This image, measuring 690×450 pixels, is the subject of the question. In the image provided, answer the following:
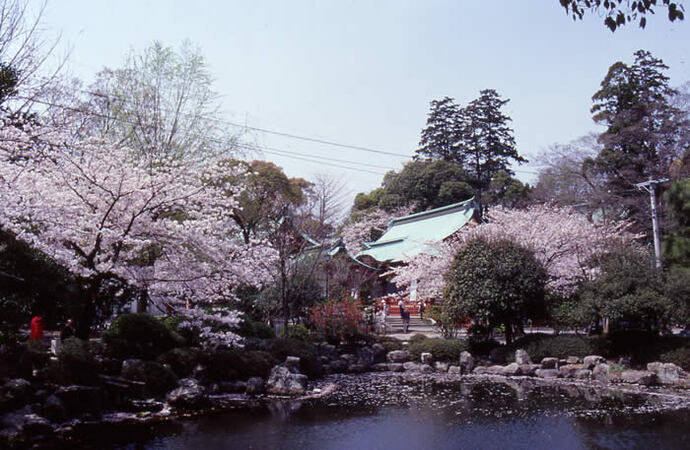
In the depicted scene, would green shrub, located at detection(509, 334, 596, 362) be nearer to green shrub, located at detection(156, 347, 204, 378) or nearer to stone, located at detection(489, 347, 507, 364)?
stone, located at detection(489, 347, 507, 364)

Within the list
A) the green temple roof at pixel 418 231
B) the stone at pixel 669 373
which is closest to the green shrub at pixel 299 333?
the stone at pixel 669 373

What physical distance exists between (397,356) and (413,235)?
14.5 meters

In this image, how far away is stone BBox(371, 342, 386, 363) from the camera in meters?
16.3

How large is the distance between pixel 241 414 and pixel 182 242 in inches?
Result: 136

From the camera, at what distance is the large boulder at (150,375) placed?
9.87m

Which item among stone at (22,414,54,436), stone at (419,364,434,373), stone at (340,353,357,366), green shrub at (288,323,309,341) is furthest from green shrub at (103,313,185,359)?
stone at (419,364,434,373)

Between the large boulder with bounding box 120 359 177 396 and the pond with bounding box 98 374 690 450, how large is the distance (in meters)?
1.32

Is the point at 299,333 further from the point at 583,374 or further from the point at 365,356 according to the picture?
the point at 583,374

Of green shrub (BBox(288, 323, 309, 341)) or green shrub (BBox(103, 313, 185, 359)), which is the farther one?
green shrub (BBox(288, 323, 309, 341))

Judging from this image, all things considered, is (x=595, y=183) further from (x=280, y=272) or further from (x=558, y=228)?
(x=280, y=272)

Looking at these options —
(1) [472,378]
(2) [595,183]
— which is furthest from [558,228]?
(2) [595,183]

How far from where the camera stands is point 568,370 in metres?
13.5

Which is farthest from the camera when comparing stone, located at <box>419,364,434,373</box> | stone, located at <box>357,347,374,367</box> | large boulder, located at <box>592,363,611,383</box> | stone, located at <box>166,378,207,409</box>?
stone, located at <box>357,347,374,367</box>

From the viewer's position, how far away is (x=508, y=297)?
1502 cm
